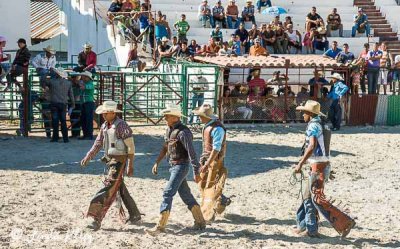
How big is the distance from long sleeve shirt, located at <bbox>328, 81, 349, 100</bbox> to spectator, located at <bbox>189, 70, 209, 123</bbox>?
9.94 feet

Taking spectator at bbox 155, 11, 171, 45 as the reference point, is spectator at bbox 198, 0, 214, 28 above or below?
above

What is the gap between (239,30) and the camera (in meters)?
27.0

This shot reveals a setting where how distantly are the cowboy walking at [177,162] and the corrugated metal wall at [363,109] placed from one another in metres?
12.0

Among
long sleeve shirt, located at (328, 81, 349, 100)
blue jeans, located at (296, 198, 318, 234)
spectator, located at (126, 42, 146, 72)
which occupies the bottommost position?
blue jeans, located at (296, 198, 318, 234)

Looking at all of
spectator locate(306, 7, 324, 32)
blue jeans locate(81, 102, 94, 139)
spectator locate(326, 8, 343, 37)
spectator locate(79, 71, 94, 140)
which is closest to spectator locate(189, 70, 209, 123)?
spectator locate(79, 71, 94, 140)

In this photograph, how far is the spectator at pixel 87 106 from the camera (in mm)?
17984

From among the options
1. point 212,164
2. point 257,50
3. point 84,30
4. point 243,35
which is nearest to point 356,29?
point 243,35

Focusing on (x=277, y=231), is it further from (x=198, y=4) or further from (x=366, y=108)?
(x=198, y=4)

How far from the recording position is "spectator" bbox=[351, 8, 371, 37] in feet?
98.8

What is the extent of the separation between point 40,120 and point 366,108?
838 centimetres

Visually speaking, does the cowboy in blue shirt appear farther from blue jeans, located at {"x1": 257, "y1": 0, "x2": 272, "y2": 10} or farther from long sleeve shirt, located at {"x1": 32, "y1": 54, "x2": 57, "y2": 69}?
blue jeans, located at {"x1": 257, "y1": 0, "x2": 272, "y2": 10}

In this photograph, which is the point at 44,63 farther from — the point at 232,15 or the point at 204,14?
the point at 232,15

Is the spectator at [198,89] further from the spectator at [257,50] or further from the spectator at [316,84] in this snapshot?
the spectator at [257,50]

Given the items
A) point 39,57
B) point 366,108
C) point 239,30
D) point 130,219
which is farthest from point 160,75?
point 130,219
